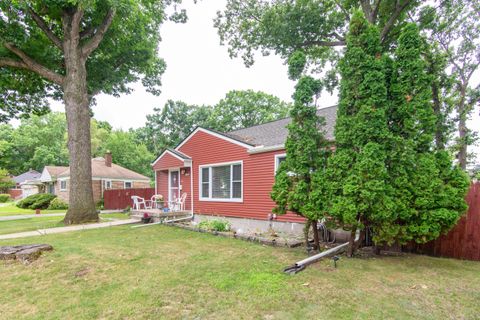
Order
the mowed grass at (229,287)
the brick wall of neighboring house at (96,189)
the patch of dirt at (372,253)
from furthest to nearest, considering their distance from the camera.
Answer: the brick wall of neighboring house at (96,189) → the patch of dirt at (372,253) → the mowed grass at (229,287)

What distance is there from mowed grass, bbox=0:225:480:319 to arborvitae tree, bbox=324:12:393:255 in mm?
1063

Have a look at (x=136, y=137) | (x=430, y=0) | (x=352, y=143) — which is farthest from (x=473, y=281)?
(x=136, y=137)

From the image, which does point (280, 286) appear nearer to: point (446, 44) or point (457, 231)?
point (457, 231)

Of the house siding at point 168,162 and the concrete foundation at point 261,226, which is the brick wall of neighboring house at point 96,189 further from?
the concrete foundation at point 261,226

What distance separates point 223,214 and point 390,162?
6.83 meters

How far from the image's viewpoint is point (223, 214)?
1037cm

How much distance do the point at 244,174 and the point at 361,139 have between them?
5.20 metres

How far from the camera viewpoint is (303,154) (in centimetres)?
564

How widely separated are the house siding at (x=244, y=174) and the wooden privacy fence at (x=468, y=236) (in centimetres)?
352

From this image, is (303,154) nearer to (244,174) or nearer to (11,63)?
(244,174)

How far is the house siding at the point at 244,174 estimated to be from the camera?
8.84m

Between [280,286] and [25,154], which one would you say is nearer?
[280,286]

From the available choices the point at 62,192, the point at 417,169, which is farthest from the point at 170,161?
the point at 62,192

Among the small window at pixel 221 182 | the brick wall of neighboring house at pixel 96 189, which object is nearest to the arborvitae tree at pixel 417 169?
the small window at pixel 221 182
